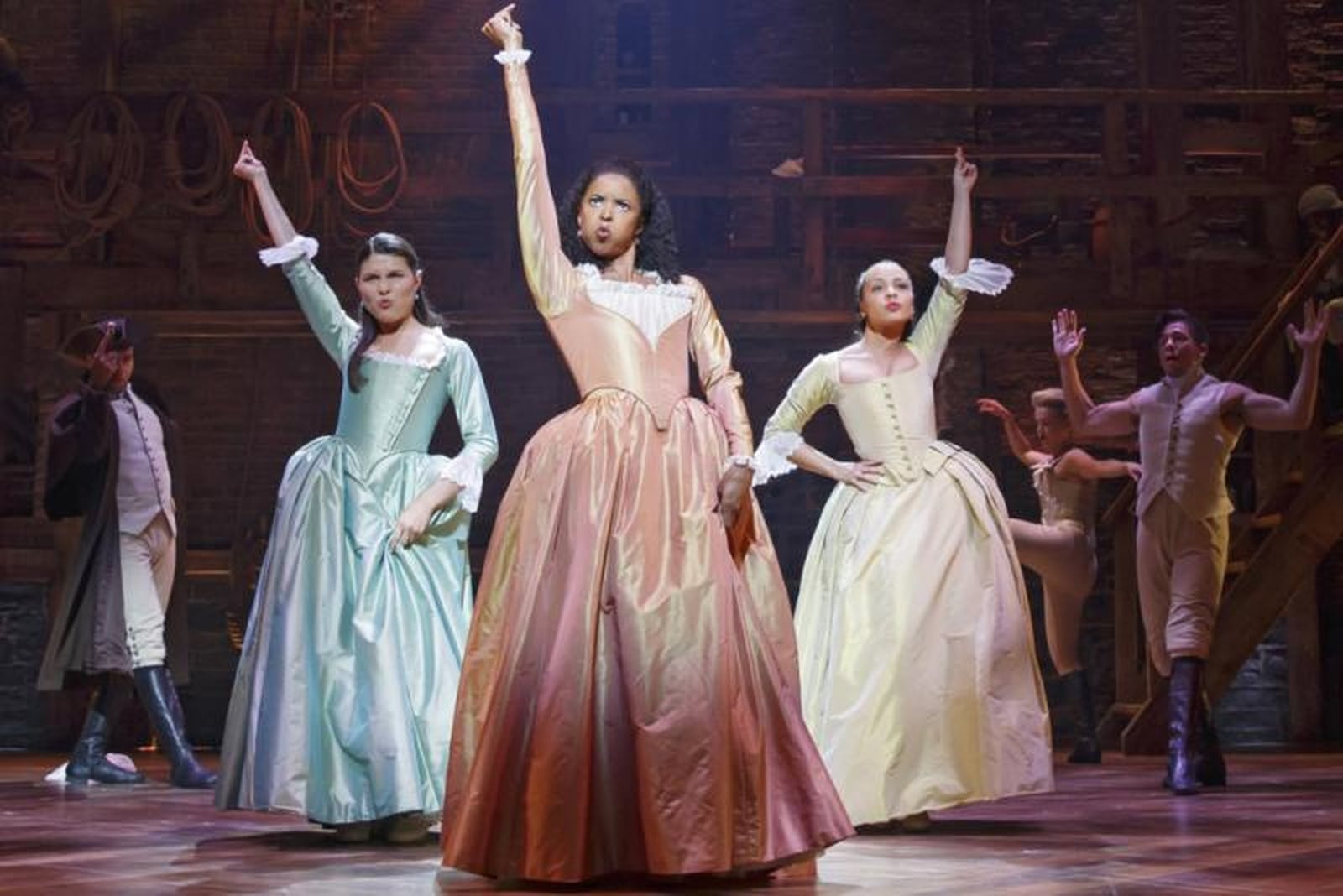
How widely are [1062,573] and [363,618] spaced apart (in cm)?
399

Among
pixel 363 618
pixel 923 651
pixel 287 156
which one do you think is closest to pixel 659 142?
pixel 287 156

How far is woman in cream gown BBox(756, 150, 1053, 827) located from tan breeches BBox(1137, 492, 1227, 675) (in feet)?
3.81

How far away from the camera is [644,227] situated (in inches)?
153

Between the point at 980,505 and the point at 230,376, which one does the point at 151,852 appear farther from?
the point at 230,376

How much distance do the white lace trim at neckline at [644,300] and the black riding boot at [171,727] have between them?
3.26 m

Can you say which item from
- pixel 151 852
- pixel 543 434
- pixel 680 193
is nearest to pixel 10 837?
pixel 151 852

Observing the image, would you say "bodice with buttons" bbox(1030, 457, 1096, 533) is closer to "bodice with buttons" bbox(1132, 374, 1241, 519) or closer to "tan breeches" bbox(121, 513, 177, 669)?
"bodice with buttons" bbox(1132, 374, 1241, 519)

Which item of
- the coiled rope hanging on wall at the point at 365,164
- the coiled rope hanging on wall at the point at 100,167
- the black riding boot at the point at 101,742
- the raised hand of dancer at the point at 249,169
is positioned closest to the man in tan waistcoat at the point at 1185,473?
the raised hand of dancer at the point at 249,169

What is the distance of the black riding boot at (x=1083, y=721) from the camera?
759 centimetres

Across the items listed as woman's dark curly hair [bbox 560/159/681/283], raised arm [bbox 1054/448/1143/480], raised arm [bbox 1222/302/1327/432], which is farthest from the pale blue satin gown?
raised arm [bbox 1054/448/1143/480]

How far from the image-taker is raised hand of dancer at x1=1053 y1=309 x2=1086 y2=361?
6168 mm

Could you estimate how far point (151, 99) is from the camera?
9.05m

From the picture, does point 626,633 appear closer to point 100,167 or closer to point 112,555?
point 112,555

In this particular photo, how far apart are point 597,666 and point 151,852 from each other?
140cm
